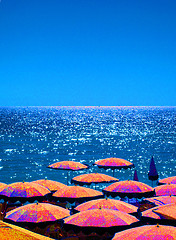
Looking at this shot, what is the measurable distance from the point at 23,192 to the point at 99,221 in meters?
4.99

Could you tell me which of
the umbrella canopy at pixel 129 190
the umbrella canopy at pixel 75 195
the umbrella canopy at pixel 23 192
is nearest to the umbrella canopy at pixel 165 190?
the umbrella canopy at pixel 129 190

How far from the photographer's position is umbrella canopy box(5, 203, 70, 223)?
10492 mm

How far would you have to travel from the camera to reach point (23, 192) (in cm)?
1361

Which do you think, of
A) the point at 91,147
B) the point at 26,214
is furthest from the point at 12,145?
the point at 26,214

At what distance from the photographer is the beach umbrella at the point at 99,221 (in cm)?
919

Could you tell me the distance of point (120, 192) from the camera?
1399 cm

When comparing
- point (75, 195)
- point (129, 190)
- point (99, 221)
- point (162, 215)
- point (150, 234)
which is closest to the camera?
point (150, 234)

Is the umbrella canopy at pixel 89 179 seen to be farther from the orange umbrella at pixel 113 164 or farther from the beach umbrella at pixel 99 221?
the beach umbrella at pixel 99 221

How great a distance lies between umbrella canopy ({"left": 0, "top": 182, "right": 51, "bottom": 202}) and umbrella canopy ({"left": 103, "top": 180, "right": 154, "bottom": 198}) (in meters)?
2.42

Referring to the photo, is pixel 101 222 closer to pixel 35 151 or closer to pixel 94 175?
pixel 94 175

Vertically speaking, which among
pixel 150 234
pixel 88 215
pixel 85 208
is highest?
pixel 150 234

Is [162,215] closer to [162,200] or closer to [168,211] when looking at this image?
[168,211]

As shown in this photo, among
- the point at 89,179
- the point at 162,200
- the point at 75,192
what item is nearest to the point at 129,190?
the point at 75,192

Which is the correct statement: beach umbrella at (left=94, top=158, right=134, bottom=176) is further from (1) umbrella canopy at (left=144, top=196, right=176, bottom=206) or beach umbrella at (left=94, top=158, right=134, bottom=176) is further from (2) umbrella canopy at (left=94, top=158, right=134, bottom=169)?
(1) umbrella canopy at (left=144, top=196, right=176, bottom=206)
